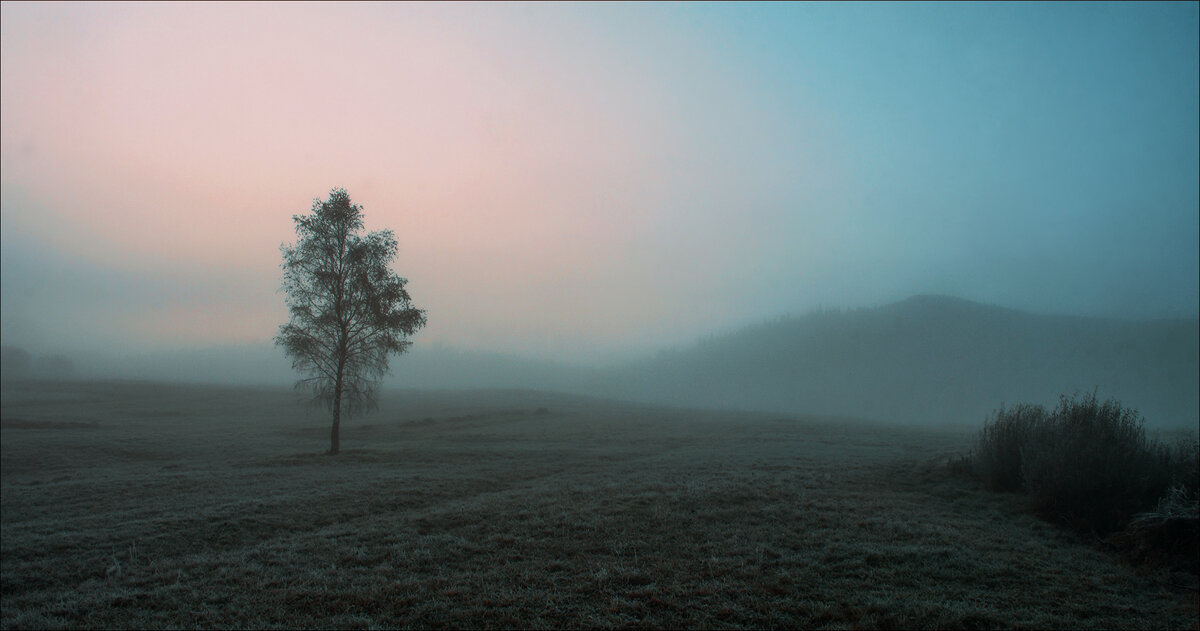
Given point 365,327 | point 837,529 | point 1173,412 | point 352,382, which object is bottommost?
point 1173,412

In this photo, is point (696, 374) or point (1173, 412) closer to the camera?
point (1173, 412)

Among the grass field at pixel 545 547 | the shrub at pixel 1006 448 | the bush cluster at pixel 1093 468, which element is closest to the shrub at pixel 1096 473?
the bush cluster at pixel 1093 468

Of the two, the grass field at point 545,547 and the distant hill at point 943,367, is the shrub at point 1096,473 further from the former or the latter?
the distant hill at point 943,367

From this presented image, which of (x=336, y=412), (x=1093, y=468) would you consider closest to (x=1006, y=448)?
(x=1093, y=468)

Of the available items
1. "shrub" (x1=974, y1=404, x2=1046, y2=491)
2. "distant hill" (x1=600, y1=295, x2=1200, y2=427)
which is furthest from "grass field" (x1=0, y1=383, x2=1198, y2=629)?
"distant hill" (x1=600, y1=295, x2=1200, y2=427)

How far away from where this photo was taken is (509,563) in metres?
11.2

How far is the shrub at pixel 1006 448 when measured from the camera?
20.7m

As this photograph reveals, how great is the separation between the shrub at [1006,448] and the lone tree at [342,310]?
28517 millimetres

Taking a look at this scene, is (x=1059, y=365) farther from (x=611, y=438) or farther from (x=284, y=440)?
(x=284, y=440)

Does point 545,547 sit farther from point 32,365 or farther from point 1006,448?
point 32,365

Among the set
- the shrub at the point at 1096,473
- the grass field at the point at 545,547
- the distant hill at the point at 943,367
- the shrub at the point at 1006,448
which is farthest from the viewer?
the distant hill at the point at 943,367

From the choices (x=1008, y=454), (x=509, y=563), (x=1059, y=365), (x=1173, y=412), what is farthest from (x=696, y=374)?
(x=509, y=563)

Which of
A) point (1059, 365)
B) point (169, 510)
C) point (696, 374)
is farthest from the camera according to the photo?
point (696, 374)

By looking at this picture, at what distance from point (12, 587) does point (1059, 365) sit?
189 meters
